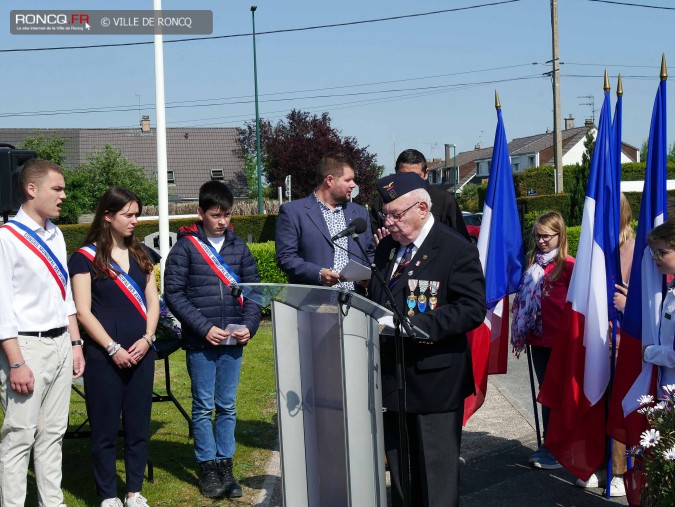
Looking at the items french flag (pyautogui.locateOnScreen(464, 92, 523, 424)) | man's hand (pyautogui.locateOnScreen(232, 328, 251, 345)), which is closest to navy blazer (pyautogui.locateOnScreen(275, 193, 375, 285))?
man's hand (pyautogui.locateOnScreen(232, 328, 251, 345))

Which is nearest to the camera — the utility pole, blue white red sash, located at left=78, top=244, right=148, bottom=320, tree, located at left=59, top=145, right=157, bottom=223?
blue white red sash, located at left=78, top=244, right=148, bottom=320

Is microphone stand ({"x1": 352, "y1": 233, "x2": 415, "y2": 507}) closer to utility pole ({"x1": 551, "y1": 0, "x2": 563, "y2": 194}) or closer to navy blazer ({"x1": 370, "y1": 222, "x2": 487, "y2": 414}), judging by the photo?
navy blazer ({"x1": 370, "y1": 222, "x2": 487, "y2": 414})

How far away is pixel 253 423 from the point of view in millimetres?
7906

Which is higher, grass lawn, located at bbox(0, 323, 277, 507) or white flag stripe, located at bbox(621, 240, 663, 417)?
white flag stripe, located at bbox(621, 240, 663, 417)

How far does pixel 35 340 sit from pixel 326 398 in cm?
183

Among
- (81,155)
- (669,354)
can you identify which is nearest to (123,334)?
(669,354)

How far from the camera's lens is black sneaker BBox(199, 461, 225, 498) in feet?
19.2

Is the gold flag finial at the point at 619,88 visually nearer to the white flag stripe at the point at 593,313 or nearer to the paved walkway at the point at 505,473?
the white flag stripe at the point at 593,313

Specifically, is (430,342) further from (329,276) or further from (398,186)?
(329,276)

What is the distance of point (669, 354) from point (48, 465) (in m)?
3.69

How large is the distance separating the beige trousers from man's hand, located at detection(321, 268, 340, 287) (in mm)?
1777

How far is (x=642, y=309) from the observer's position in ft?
17.1

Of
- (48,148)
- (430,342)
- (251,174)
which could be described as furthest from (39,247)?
(251,174)

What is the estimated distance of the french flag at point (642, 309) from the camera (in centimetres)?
510
